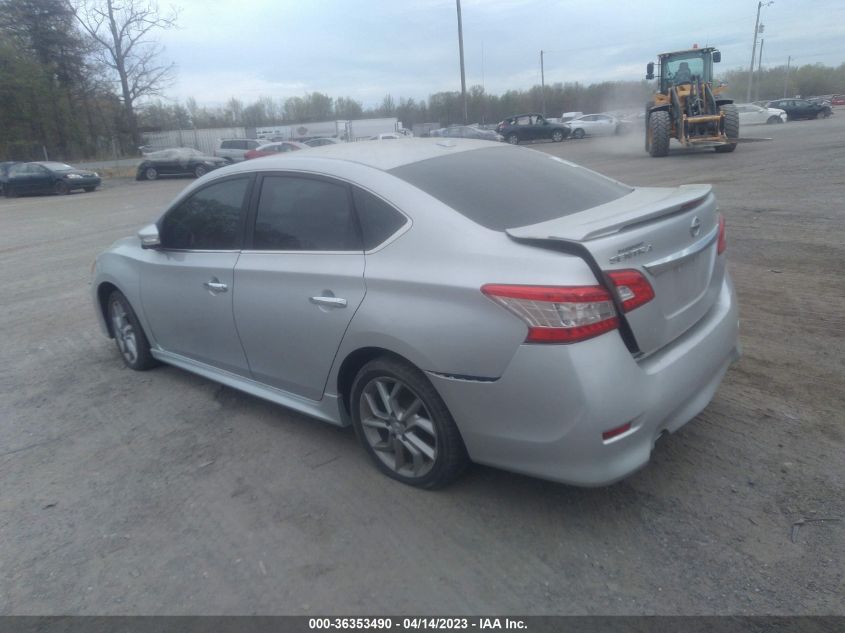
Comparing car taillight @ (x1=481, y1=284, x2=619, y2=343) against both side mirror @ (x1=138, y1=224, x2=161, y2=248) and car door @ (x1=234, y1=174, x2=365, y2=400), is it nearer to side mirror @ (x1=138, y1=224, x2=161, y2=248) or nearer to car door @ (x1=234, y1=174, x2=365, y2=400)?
car door @ (x1=234, y1=174, x2=365, y2=400)

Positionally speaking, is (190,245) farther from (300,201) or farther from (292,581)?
(292,581)

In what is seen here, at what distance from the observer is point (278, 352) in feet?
12.4

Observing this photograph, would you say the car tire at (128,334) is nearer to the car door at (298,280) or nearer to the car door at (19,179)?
the car door at (298,280)

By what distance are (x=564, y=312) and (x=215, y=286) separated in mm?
2383

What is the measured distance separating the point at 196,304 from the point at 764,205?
8946 millimetres

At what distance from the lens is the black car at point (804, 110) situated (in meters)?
45.2

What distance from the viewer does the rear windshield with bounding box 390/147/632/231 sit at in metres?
3.23

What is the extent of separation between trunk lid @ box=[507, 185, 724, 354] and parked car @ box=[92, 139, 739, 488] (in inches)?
0.4

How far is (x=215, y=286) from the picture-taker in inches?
163

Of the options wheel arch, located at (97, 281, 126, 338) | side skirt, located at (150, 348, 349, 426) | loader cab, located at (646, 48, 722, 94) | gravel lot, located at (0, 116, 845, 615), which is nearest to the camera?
gravel lot, located at (0, 116, 845, 615)

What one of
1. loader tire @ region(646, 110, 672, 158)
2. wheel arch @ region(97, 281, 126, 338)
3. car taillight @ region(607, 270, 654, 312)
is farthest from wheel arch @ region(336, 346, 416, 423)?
loader tire @ region(646, 110, 672, 158)

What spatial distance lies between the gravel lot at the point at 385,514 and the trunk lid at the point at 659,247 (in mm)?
813

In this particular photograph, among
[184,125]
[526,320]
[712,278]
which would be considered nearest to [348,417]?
[526,320]

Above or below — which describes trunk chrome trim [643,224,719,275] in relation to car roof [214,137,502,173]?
below
